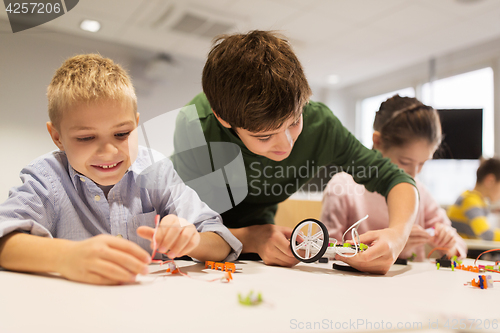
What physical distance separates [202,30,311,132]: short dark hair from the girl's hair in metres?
0.35

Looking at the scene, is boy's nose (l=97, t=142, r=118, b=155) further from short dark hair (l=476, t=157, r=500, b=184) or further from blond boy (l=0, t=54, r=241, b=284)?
short dark hair (l=476, t=157, r=500, b=184)

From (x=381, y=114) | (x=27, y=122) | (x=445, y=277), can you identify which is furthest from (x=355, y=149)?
(x=27, y=122)

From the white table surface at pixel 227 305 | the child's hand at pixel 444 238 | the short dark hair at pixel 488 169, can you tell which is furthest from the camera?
the short dark hair at pixel 488 169

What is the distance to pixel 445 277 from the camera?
0.49 m

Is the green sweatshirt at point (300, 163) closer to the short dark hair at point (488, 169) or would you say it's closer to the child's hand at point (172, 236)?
the child's hand at point (172, 236)

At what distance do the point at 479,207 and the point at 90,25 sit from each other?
1.15m

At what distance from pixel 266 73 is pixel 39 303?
36cm

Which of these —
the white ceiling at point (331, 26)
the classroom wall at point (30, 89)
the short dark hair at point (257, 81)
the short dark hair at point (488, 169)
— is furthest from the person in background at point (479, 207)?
the classroom wall at point (30, 89)

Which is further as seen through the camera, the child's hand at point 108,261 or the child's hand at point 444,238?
the child's hand at point 444,238

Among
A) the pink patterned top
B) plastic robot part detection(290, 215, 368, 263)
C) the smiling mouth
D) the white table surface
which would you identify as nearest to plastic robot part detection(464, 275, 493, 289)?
the white table surface

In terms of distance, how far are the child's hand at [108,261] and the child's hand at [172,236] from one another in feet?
0.13

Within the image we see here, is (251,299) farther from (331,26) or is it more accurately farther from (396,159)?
(331,26)

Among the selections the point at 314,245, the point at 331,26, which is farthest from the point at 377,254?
the point at 331,26

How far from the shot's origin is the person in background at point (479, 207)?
92 centimetres
